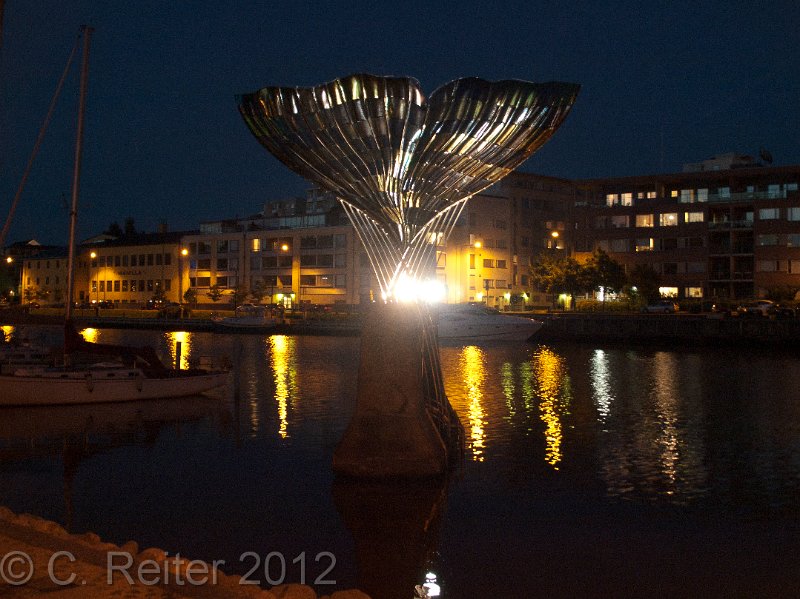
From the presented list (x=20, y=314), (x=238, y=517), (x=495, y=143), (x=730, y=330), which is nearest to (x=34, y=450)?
(x=238, y=517)

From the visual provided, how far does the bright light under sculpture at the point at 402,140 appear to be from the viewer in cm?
1545

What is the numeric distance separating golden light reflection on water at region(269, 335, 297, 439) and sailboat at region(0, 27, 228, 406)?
2.56m

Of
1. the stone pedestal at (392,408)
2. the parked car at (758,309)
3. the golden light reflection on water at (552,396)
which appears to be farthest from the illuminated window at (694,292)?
the stone pedestal at (392,408)

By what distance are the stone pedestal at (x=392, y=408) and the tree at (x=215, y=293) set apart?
91.9 metres

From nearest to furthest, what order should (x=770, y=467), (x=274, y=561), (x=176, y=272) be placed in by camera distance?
1. (x=274, y=561)
2. (x=770, y=467)
3. (x=176, y=272)

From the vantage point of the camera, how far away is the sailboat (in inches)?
1000

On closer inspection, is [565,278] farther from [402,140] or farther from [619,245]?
[402,140]

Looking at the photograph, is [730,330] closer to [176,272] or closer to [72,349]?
[72,349]

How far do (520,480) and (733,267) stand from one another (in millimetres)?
80228

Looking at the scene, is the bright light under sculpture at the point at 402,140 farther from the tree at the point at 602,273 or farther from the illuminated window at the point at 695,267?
the illuminated window at the point at 695,267

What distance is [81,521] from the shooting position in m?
13.6

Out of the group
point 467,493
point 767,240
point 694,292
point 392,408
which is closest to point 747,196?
point 767,240

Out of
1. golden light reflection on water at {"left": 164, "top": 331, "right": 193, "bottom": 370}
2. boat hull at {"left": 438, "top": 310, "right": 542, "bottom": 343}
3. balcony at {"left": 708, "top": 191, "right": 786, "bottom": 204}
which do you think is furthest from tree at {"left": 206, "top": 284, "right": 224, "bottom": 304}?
balcony at {"left": 708, "top": 191, "right": 786, "bottom": 204}

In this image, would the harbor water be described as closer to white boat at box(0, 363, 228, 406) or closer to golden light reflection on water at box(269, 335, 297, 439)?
golden light reflection on water at box(269, 335, 297, 439)
